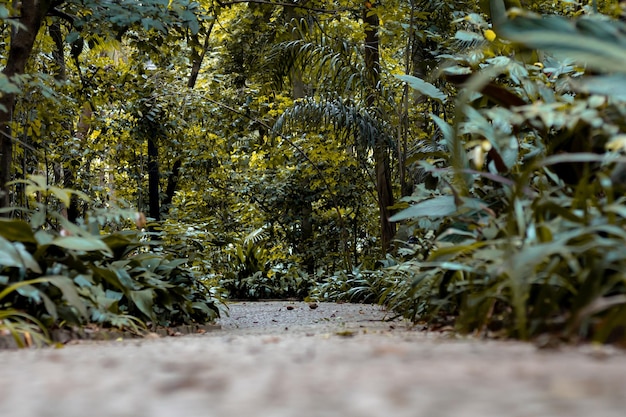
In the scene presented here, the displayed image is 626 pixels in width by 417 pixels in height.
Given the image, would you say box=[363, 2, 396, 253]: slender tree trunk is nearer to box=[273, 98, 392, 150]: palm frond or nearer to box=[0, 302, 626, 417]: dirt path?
box=[273, 98, 392, 150]: palm frond

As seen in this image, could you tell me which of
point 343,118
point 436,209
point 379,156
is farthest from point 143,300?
point 379,156

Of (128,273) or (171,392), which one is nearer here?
(171,392)

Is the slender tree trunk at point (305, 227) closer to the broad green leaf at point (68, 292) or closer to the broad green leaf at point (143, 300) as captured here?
the broad green leaf at point (143, 300)

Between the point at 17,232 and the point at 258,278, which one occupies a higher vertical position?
the point at 17,232

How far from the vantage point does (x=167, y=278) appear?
332 cm

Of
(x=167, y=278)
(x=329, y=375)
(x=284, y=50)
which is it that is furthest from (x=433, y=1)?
(x=329, y=375)

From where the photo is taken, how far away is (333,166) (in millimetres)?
9492

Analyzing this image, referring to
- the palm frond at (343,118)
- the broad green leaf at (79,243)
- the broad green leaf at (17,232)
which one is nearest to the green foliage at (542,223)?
the broad green leaf at (79,243)

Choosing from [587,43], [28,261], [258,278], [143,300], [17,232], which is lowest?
[258,278]

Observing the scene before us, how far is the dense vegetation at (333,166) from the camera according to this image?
146cm

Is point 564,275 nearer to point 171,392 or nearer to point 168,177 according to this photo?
point 171,392

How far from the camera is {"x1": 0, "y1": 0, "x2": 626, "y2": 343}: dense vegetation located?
1.46 metres

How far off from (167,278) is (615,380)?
113 inches

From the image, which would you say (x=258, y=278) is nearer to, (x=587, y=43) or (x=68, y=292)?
(x=68, y=292)
